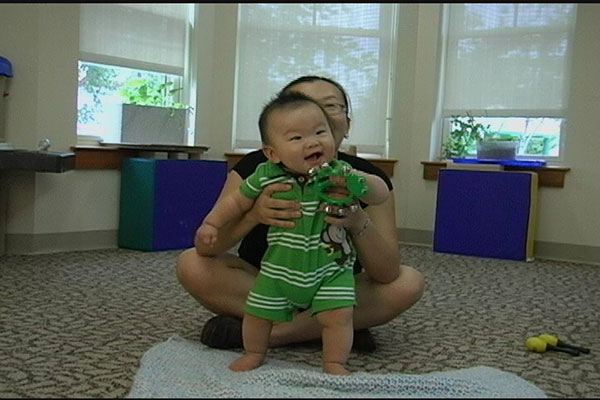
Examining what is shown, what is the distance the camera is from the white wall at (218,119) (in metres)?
3.45

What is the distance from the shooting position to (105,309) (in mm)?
2236

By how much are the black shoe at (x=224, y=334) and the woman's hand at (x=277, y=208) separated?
0.36 meters

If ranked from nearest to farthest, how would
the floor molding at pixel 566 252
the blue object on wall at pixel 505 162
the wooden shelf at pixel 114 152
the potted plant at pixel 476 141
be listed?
the wooden shelf at pixel 114 152 → the floor molding at pixel 566 252 → the blue object on wall at pixel 505 162 → the potted plant at pixel 476 141

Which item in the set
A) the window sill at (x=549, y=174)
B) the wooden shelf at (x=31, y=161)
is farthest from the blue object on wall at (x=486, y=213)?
the wooden shelf at (x=31, y=161)

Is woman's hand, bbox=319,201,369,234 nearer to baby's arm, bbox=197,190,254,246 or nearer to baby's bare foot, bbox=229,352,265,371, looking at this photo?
baby's arm, bbox=197,190,254,246

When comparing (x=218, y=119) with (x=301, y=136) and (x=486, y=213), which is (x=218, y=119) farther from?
(x=301, y=136)

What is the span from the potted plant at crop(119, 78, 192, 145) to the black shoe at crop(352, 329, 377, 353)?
2645mm

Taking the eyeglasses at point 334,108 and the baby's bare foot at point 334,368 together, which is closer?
the baby's bare foot at point 334,368

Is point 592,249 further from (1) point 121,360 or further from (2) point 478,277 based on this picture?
(1) point 121,360

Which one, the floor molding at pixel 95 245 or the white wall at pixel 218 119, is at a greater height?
the white wall at pixel 218 119

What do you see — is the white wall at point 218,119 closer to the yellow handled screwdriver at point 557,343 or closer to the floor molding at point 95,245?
the floor molding at point 95,245

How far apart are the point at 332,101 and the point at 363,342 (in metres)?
0.64

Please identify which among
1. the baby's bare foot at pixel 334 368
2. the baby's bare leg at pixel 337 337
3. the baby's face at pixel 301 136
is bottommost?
the baby's bare foot at pixel 334 368

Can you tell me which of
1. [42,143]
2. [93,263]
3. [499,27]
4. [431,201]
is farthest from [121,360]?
[499,27]
